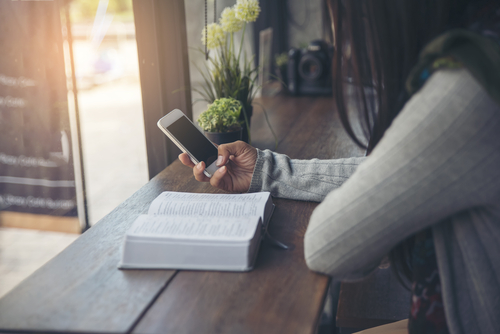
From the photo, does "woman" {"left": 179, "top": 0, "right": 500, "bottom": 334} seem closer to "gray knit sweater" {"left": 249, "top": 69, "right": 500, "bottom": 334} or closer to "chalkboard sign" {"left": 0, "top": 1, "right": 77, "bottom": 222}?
"gray knit sweater" {"left": 249, "top": 69, "right": 500, "bottom": 334}

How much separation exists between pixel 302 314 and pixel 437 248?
229 millimetres

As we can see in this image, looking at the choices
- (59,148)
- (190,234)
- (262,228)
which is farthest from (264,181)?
(59,148)

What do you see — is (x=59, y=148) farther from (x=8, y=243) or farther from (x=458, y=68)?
(x=458, y=68)

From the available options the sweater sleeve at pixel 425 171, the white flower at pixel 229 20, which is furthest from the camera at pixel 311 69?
the sweater sleeve at pixel 425 171

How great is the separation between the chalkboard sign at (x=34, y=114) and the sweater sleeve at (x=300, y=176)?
42.7 inches

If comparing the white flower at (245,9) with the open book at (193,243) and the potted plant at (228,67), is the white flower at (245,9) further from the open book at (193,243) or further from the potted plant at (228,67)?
the open book at (193,243)

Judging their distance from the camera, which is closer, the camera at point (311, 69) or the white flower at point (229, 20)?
the white flower at point (229, 20)

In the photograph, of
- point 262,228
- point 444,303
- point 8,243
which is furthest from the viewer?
point 8,243

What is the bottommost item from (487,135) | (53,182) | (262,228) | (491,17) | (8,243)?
(8,243)

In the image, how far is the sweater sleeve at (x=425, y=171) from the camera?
480 mm

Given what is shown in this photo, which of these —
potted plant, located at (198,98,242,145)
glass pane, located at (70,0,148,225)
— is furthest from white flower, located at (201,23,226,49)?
glass pane, located at (70,0,148,225)

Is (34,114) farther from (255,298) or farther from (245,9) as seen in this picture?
(255,298)

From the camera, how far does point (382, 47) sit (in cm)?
65

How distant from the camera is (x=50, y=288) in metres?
0.62
